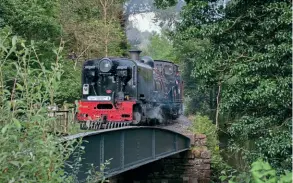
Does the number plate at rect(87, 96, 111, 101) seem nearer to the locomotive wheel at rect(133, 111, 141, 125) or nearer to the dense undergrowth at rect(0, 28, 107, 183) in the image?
the locomotive wheel at rect(133, 111, 141, 125)

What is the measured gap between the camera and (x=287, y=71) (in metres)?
10.3

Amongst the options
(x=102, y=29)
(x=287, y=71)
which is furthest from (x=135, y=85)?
(x=102, y=29)

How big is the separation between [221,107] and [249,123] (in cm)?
86

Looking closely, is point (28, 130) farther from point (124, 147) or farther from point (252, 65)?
point (252, 65)

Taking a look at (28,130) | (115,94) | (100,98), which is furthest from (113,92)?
(28,130)

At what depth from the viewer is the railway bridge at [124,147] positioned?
29.5 ft

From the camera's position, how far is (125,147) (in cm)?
1119

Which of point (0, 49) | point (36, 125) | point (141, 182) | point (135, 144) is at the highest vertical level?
point (0, 49)

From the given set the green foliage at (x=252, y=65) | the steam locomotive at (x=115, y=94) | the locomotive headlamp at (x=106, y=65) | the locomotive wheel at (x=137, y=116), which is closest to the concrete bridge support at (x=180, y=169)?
the steam locomotive at (x=115, y=94)

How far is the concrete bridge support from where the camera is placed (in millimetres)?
17578

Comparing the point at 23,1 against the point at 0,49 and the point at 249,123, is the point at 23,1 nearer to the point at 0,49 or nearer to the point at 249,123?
the point at 249,123

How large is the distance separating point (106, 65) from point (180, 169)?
4.94 meters

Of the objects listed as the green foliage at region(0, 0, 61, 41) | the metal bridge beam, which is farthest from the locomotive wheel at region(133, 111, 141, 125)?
the green foliage at region(0, 0, 61, 41)

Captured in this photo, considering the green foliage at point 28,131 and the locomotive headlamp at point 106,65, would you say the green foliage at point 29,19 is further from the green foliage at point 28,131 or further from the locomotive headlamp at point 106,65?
the green foliage at point 28,131
